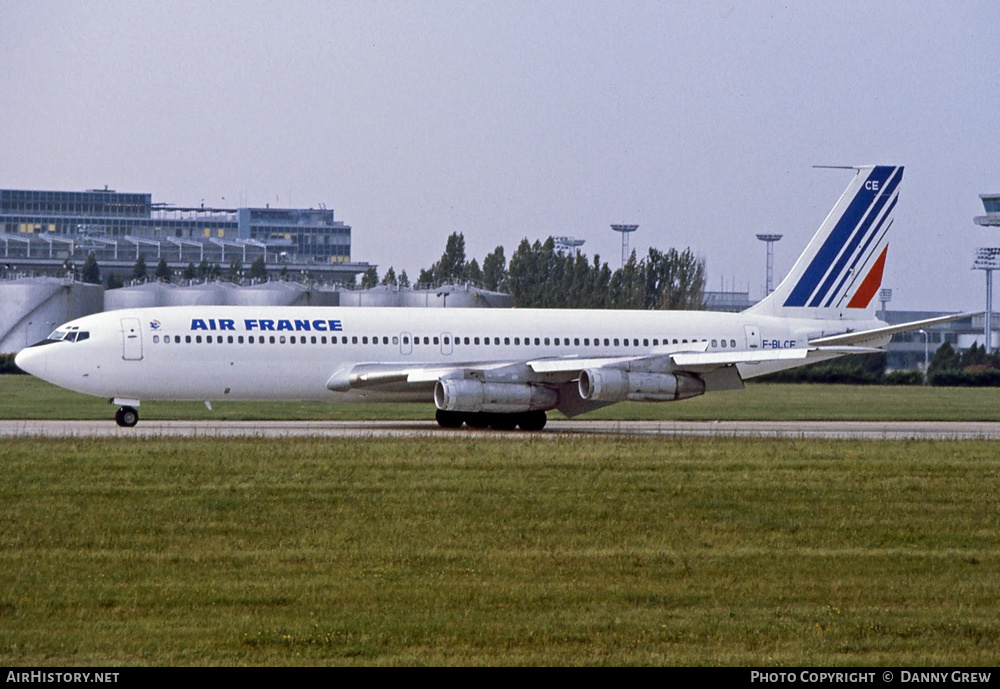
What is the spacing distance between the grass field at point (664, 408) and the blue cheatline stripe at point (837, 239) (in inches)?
176

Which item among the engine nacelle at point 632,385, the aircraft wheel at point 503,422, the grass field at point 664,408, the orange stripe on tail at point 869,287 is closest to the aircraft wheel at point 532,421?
the aircraft wheel at point 503,422

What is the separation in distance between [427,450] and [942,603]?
14.8 metres

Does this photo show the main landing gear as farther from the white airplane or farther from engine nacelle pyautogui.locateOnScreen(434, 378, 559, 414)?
engine nacelle pyautogui.locateOnScreen(434, 378, 559, 414)

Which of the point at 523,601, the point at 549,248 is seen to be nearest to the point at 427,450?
the point at 523,601

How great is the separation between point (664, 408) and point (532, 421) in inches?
435

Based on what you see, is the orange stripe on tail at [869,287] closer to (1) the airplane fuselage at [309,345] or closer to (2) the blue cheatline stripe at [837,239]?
(2) the blue cheatline stripe at [837,239]

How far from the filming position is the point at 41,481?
71.3 ft

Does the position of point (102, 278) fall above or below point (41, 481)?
above

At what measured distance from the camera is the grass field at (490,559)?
1225cm

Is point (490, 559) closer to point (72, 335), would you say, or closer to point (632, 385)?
point (632, 385)

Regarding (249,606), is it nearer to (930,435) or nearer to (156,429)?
(156,429)

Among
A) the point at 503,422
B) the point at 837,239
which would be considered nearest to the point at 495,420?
the point at 503,422

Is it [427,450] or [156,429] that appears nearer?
[427,450]

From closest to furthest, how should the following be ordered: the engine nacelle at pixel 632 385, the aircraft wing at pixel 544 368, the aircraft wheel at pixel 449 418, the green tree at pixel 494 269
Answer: the engine nacelle at pixel 632 385, the aircraft wing at pixel 544 368, the aircraft wheel at pixel 449 418, the green tree at pixel 494 269
